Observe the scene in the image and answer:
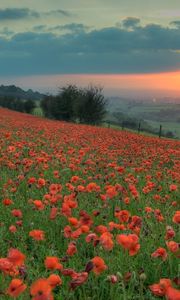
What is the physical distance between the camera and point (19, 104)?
8694cm

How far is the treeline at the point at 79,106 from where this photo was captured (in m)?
58.6

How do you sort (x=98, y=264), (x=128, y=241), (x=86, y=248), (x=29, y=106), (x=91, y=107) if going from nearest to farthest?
(x=98, y=264) < (x=128, y=241) < (x=86, y=248) < (x=91, y=107) < (x=29, y=106)

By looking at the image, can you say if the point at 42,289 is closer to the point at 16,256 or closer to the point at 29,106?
the point at 16,256

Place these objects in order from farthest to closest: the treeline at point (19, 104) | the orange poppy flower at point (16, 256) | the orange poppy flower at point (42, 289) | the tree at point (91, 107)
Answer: the treeline at point (19, 104), the tree at point (91, 107), the orange poppy flower at point (16, 256), the orange poppy flower at point (42, 289)

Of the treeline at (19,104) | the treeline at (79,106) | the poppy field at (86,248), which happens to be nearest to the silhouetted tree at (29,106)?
the treeline at (19,104)

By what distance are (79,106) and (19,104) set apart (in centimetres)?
3065

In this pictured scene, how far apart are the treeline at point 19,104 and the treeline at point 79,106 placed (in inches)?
882

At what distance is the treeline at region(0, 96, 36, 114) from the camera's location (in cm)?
8562

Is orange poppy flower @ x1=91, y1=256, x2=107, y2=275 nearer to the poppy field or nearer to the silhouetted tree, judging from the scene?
the poppy field

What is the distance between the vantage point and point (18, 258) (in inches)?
104

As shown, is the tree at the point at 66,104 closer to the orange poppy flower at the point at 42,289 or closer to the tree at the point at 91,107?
the tree at the point at 91,107

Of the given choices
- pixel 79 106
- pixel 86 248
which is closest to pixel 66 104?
pixel 79 106

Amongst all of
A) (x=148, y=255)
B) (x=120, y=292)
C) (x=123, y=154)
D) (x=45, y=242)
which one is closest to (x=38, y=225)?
(x=45, y=242)

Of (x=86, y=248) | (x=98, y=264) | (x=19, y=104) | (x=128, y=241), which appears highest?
(x=19, y=104)
